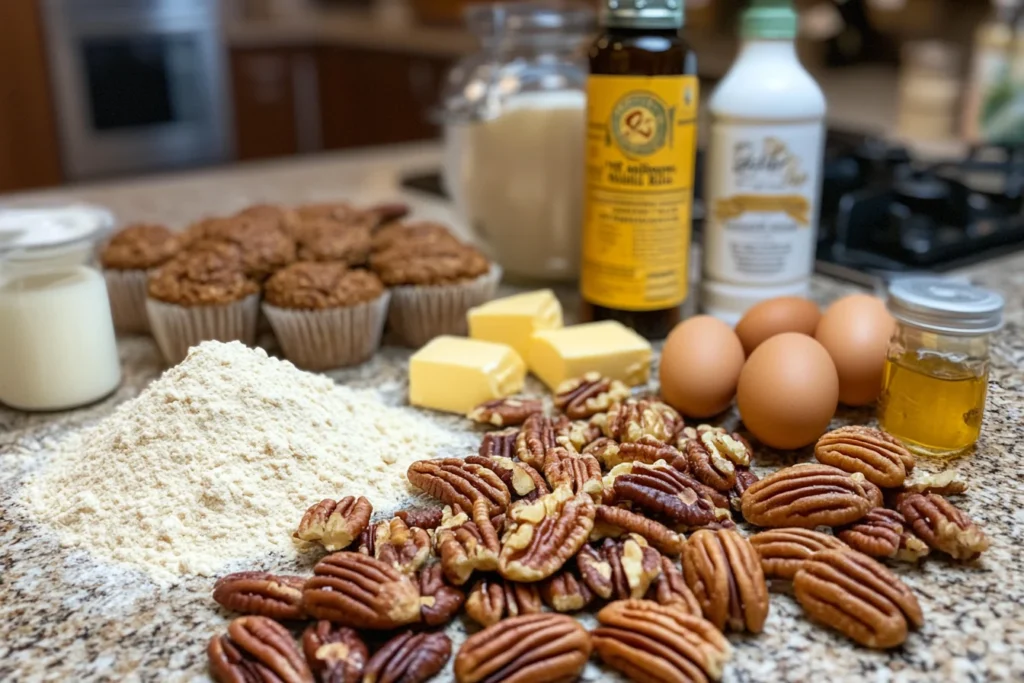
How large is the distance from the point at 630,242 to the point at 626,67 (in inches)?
8.2

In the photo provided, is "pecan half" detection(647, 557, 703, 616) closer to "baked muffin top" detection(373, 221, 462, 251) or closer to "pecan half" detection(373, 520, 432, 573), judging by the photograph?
"pecan half" detection(373, 520, 432, 573)

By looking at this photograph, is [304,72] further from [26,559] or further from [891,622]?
[891,622]

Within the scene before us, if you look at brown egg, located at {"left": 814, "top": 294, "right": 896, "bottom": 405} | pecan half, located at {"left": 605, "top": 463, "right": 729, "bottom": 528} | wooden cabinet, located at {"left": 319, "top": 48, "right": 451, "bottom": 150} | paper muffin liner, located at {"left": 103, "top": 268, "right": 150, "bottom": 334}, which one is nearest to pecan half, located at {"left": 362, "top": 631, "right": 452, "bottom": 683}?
pecan half, located at {"left": 605, "top": 463, "right": 729, "bottom": 528}

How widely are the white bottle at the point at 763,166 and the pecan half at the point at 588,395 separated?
25 centimetres

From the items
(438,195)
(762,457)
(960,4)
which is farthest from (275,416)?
(960,4)

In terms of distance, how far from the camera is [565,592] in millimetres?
667

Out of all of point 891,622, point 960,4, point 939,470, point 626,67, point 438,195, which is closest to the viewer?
point 891,622

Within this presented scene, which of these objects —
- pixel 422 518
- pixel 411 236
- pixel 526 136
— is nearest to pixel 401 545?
pixel 422 518

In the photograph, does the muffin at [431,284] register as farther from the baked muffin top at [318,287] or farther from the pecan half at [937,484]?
the pecan half at [937,484]

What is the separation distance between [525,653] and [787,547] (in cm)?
23

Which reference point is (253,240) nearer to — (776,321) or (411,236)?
(411,236)

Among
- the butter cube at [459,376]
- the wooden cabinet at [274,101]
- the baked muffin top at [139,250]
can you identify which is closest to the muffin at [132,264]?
the baked muffin top at [139,250]

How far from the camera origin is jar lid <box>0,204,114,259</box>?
3.25 feet

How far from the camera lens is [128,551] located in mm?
741
